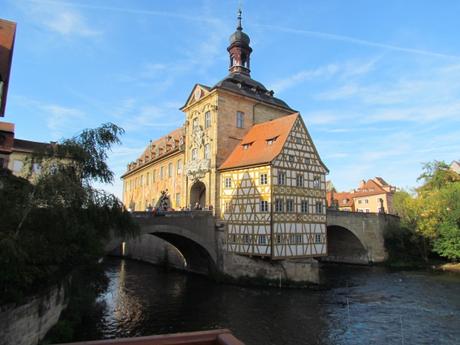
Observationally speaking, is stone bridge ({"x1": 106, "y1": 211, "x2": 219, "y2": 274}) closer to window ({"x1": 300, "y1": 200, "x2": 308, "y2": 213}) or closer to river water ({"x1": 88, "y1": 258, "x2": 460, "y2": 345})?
river water ({"x1": 88, "y1": 258, "x2": 460, "y2": 345})

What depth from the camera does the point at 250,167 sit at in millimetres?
23375

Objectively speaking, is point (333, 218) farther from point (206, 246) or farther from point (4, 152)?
point (4, 152)

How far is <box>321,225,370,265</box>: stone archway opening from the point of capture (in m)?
34.1

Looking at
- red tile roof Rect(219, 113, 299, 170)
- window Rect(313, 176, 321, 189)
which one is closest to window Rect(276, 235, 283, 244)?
red tile roof Rect(219, 113, 299, 170)

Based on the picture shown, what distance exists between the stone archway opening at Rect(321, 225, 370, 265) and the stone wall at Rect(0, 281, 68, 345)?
2574 centimetres

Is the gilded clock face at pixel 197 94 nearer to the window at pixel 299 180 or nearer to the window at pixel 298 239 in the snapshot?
the window at pixel 299 180

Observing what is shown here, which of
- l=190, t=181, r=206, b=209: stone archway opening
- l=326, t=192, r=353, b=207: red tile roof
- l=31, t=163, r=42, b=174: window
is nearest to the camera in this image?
l=31, t=163, r=42, b=174: window

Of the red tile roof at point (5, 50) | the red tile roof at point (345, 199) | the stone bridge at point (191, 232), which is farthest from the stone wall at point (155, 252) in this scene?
the red tile roof at point (345, 199)

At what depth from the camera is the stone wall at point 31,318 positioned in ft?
27.8

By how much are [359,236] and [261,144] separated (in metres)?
15.2

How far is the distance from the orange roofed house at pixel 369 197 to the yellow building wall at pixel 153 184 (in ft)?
102

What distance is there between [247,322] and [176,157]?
67.8ft

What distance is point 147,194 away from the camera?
41625mm

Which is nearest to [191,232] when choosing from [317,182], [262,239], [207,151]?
[262,239]
